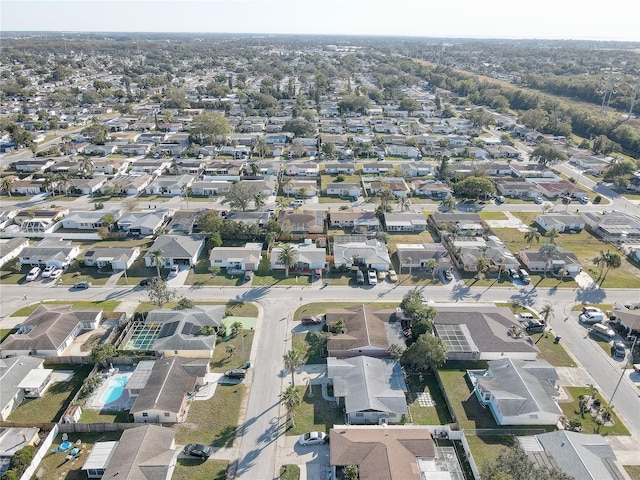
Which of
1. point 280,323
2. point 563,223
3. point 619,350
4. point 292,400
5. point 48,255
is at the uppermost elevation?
point 292,400

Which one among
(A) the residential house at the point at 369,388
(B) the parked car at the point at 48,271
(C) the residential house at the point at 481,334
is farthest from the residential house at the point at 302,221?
(B) the parked car at the point at 48,271

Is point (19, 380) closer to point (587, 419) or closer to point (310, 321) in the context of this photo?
point (310, 321)

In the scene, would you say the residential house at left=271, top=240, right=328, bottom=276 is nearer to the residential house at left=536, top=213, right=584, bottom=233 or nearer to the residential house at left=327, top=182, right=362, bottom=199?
the residential house at left=327, top=182, right=362, bottom=199

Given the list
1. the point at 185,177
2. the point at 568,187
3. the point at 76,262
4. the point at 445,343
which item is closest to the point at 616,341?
the point at 445,343

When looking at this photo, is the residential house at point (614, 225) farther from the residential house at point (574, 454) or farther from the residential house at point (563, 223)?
the residential house at point (574, 454)

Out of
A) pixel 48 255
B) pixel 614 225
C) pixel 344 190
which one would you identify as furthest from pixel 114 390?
pixel 614 225

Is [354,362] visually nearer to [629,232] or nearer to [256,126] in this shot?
[629,232]
